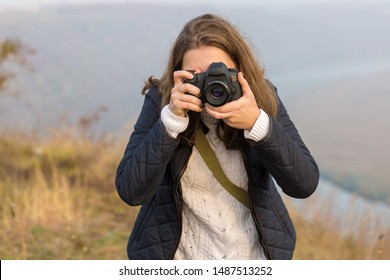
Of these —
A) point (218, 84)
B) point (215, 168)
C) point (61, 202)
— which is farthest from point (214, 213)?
point (61, 202)

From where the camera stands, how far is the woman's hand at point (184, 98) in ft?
4.83

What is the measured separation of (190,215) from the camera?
1.59 m

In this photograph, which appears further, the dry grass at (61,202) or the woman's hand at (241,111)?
the dry grass at (61,202)

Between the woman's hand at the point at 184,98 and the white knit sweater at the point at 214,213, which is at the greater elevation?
the woman's hand at the point at 184,98

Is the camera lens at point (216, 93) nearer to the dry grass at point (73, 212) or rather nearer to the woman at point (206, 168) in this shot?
the woman at point (206, 168)

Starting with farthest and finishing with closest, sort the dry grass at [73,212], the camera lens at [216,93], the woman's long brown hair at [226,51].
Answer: the dry grass at [73,212] → the woman's long brown hair at [226,51] → the camera lens at [216,93]

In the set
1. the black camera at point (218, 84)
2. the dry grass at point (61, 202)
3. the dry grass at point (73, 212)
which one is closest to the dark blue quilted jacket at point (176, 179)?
the black camera at point (218, 84)

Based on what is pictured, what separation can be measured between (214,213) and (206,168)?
118 millimetres

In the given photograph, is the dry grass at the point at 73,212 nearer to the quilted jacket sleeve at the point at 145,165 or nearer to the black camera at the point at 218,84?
the quilted jacket sleeve at the point at 145,165

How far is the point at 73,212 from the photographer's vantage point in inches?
160

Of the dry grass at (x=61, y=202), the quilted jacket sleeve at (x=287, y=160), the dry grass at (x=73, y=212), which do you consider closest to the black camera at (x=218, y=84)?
the quilted jacket sleeve at (x=287, y=160)

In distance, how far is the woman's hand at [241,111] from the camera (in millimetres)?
1437

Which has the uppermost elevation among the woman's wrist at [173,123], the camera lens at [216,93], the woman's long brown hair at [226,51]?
the woman's long brown hair at [226,51]

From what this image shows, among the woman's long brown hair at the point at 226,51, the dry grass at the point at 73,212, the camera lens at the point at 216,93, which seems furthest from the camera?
the dry grass at the point at 73,212
